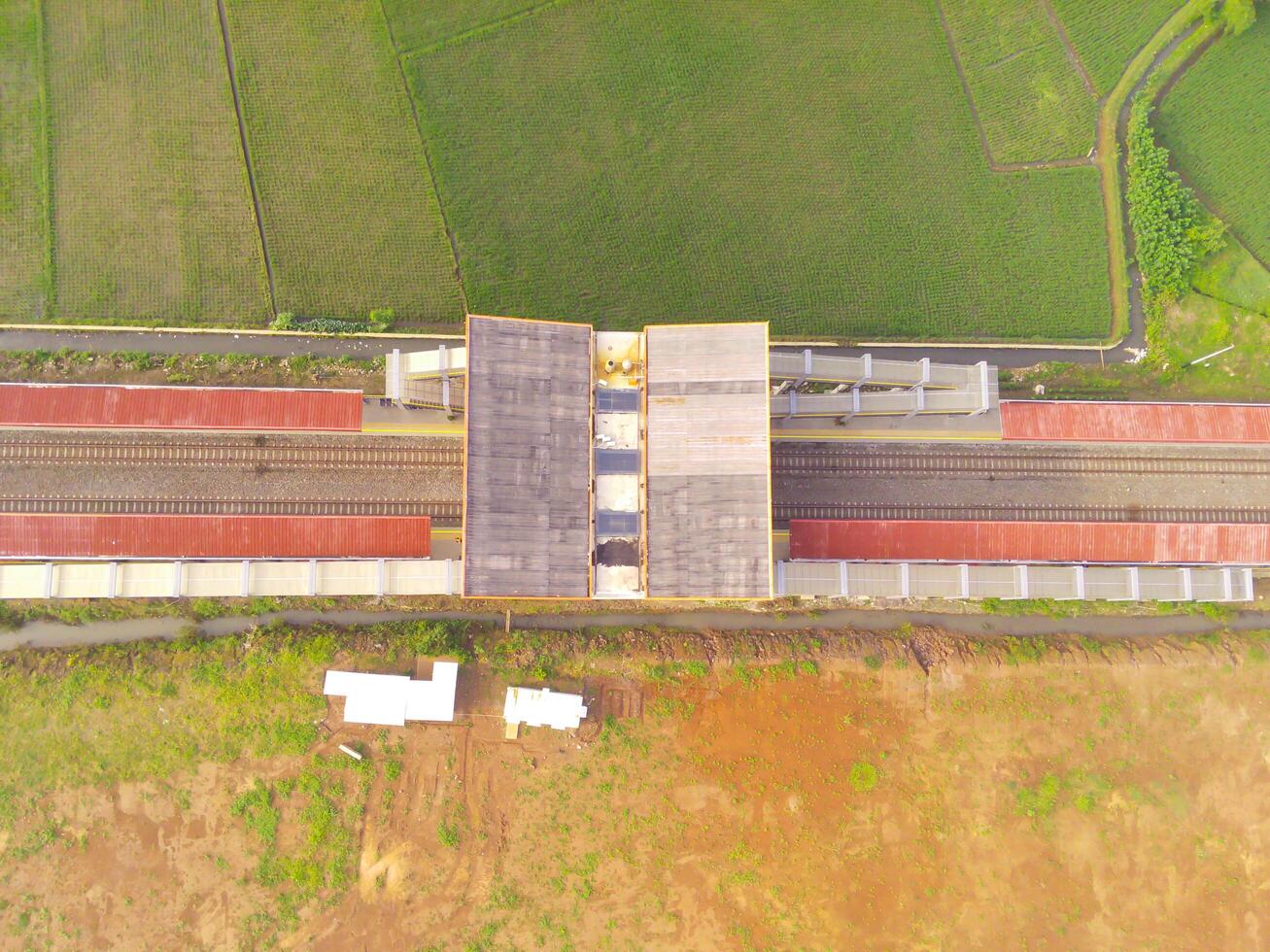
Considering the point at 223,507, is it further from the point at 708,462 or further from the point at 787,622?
the point at 787,622

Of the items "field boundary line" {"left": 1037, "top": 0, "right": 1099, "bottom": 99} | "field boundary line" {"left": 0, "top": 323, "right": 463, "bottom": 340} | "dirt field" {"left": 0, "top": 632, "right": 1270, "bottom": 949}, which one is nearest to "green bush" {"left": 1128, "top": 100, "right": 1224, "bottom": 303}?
"field boundary line" {"left": 1037, "top": 0, "right": 1099, "bottom": 99}

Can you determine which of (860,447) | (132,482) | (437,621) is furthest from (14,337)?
(860,447)

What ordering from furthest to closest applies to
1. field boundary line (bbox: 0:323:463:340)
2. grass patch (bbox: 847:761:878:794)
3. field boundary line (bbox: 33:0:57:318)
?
field boundary line (bbox: 33:0:57:318) → field boundary line (bbox: 0:323:463:340) → grass patch (bbox: 847:761:878:794)

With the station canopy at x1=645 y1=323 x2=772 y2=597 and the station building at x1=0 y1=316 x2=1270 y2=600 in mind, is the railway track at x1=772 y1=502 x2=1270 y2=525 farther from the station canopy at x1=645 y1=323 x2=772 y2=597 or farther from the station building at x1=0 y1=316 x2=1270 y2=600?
the station canopy at x1=645 y1=323 x2=772 y2=597

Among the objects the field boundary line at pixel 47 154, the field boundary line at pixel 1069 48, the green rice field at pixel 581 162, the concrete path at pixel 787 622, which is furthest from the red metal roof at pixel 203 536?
the field boundary line at pixel 1069 48

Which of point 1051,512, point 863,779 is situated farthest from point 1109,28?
point 863,779

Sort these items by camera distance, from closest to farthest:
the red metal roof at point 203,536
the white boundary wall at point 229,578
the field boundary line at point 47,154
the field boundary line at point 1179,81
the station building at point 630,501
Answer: the station building at point 630,501
the white boundary wall at point 229,578
the red metal roof at point 203,536
the field boundary line at point 47,154
the field boundary line at point 1179,81

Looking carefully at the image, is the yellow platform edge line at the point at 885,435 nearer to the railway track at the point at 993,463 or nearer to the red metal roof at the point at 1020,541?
the railway track at the point at 993,463
